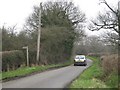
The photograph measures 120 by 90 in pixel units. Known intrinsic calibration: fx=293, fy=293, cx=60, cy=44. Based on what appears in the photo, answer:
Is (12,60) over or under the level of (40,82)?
over

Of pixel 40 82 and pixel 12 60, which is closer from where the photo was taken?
pixel 40 82

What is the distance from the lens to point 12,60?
1154 inches

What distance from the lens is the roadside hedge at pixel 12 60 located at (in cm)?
2758

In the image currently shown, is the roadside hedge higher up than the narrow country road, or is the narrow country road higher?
the roadside hedge

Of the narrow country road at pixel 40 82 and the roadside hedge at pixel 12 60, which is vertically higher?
the roadside hedge at pixel 12 60

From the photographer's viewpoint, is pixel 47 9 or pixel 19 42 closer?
pixel 19 42

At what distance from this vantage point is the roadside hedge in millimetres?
27578

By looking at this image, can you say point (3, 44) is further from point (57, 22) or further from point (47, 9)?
point (47, 9)

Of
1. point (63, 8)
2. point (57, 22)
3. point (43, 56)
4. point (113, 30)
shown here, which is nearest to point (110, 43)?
A: point (113, 30)

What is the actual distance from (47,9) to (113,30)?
22.0m

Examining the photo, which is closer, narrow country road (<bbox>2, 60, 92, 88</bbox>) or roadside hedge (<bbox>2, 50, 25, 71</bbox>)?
narrow country road (<bbox>2, 60, 92, 88</bbox>)

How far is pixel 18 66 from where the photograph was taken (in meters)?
31.9

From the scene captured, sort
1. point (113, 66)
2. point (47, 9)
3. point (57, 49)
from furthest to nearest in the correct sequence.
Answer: point (47, 9)
point (57, 49)
point (113, 66)

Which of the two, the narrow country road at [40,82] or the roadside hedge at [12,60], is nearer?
the narrow country road at [40,82]
